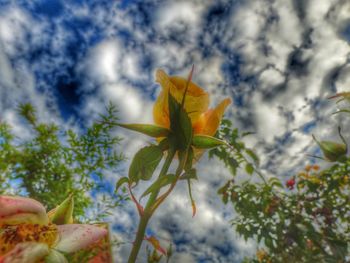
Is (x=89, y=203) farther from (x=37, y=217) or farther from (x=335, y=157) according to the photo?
(x=37, y=217)

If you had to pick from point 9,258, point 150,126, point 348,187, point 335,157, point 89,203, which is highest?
point 348,187

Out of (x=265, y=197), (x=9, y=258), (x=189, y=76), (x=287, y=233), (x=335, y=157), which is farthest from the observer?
(x=265, y=197)

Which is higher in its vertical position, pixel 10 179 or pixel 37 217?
pixel 10 179

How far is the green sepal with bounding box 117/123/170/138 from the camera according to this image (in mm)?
310

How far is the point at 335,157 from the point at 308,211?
1.79 meters

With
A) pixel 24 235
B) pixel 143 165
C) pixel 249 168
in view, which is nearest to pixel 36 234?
pixel 24 235

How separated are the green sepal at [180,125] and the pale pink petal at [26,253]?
0.15 m

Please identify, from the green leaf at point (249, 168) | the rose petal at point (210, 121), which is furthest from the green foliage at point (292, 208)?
the rose petal at point (210, 121)

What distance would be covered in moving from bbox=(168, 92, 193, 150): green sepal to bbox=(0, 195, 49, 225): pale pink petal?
137mm

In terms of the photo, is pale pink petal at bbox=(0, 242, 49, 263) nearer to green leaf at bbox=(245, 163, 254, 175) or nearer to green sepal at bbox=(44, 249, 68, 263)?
green sepal at bbox=(44, 249, 68, 263)

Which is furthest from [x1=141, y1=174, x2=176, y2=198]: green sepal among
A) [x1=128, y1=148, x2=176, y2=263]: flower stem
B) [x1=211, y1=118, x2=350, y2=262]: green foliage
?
[x1=211, y1=118, x2=350, y2=262]: green foliage

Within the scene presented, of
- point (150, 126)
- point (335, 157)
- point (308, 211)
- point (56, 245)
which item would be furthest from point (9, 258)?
point (308, 211)

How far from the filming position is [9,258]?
0.59 ft

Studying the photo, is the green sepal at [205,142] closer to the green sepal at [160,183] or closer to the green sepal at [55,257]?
the green sepal at [160,183]
